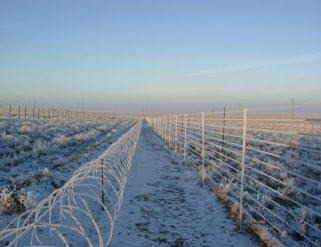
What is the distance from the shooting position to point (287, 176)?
480 inches

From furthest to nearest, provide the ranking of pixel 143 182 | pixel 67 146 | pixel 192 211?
pixel 67 146
pixel 143 182
pixel 192 211

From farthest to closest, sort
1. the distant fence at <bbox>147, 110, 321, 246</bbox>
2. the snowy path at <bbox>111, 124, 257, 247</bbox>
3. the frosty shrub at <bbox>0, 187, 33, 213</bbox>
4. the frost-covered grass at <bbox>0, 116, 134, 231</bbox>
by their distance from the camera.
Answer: the frost-covered grass at <bbox>0, 116, 134, 231</bbox>
the frosty shrub at <bbox>0, 187, 33, 213</bbox>
the snowy path at <bbox>111, 124, 257, 247</bbox>
the distant fence at <bbox>147, 110, 321, 246</bbox>

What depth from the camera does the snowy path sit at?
6195mm

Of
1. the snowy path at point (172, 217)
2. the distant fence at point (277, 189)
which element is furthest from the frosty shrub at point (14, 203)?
the distant fence at point (277, 189)

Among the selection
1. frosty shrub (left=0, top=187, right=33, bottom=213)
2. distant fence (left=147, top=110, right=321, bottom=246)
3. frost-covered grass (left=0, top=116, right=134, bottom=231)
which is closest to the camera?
distant fence (left=147, top=110, right=321, bottom=246)

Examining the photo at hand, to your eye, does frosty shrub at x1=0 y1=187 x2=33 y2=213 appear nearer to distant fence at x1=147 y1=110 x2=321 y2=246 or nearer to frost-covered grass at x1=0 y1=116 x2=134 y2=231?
frost-covered grass at x1=0 y1=116 x2=134 y2=231

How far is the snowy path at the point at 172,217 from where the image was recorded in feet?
20.3

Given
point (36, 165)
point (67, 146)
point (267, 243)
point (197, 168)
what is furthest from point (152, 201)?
point (67, 146)

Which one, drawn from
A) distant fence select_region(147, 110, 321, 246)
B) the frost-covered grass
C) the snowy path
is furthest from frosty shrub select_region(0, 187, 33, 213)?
distant fence select_region(147, 110, 321, 246)

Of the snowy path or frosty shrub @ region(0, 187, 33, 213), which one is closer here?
Answer: the snowy path

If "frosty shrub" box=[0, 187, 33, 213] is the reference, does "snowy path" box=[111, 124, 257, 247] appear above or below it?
below

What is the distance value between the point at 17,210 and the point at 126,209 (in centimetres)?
195

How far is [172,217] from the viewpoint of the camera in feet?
24.4

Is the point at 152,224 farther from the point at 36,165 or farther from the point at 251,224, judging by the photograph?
the point at 36,165
